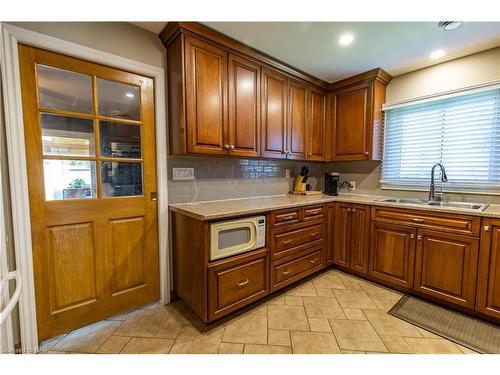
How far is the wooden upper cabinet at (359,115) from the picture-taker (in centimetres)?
259

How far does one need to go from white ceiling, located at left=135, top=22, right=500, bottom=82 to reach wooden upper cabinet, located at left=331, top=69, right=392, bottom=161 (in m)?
0.22

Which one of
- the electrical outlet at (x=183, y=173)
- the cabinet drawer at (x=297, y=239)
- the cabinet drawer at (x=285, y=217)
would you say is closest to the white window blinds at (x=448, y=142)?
the cabinet drawer at (x=297, y=239)

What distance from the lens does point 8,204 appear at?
1341mm

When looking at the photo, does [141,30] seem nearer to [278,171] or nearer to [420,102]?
[278,171]

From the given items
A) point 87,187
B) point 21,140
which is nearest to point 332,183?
point 87,187

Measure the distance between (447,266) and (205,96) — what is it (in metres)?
2.52

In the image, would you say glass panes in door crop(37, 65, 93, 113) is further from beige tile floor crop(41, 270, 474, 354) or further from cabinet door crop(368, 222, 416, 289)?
cabinet door crop(368, 222, 416, 289)

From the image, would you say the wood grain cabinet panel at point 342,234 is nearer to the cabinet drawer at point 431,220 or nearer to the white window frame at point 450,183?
the cabinet drawer at point 431,220

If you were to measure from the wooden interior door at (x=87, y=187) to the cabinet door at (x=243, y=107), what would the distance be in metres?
0.70

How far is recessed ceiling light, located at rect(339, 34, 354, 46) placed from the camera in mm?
1840

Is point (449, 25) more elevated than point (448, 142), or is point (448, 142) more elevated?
point (449, 25)

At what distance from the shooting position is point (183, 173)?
205cm

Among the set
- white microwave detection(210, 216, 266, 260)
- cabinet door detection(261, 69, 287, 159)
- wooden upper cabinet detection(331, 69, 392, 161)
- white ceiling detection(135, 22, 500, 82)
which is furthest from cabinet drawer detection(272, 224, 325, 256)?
white ceiling detection(135, 22, 500, 82)

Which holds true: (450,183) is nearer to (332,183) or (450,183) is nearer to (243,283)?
(332,183)
